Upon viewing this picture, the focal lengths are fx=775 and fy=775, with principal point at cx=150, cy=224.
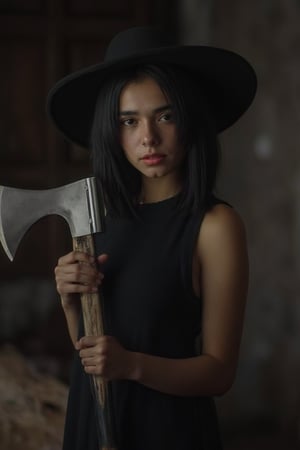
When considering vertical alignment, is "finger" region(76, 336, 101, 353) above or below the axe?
below

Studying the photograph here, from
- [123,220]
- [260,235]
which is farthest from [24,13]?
[123,220]

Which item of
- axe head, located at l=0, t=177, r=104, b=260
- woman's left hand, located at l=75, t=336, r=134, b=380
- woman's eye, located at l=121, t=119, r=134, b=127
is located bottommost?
woman's left hand, located at l=75, t=336, r=134, b=380

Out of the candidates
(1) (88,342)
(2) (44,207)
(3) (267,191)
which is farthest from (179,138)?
(3) (267,191)

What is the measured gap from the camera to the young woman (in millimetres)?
1330

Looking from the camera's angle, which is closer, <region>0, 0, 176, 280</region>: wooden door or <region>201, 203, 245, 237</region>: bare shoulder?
<region>201, 203, 245, 237</region>: bare shoulder

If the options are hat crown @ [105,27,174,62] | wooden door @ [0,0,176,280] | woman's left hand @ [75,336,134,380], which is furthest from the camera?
wooden door @ [0,0,176,280]

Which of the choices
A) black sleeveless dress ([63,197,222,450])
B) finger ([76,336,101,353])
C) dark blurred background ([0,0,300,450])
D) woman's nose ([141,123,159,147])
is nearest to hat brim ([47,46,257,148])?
woman's nose ([141,123,159,147])

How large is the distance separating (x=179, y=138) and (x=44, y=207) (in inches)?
10.7

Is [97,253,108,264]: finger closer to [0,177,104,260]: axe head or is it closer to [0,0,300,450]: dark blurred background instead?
[0,177,104,260]: axe head

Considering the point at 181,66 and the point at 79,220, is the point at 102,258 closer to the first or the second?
the point at 79,220

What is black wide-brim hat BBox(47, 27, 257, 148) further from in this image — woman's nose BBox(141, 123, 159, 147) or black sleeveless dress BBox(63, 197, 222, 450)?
black sleeveless dress BBox(63, 197, 222, 450)

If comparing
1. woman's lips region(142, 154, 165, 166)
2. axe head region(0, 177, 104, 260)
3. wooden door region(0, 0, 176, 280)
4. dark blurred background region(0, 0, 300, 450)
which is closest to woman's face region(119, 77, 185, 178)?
woman's lips region(142, 154, 165, 166)

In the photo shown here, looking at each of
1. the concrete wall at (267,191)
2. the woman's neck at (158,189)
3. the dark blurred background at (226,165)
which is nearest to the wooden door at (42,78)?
the dark blurred background at (226,165)

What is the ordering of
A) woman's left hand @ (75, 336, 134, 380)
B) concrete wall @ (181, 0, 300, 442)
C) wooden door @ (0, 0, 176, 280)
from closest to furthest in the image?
woman's left hand @ (75, 336, 134, 380) < concrete wall @ (181, 0, 300, 442) < wooden door @ (0, 0, 176, 280)
